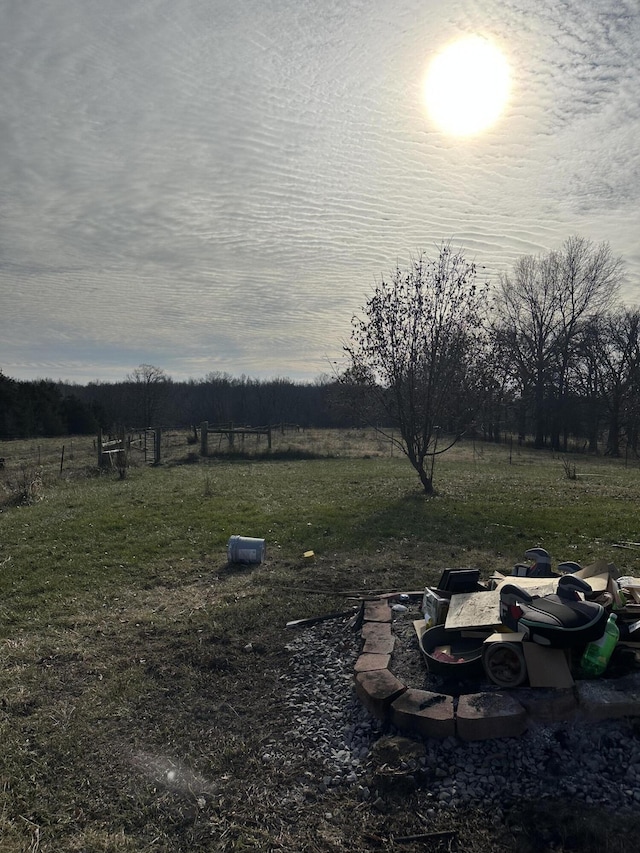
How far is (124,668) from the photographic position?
398 cm

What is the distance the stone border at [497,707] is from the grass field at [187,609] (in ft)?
1.77

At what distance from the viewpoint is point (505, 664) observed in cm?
314

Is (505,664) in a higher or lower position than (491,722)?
higher

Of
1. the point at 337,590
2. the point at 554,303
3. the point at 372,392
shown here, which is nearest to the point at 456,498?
the point at 372,392

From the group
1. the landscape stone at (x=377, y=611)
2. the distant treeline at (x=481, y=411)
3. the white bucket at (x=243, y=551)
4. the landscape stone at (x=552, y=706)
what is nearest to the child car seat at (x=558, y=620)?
the landscape stone at (x=552, y=706)

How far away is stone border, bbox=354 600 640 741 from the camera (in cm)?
285

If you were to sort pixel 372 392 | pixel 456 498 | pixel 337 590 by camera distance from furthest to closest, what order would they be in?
pixel 372 392, pixel 456 498, pixel 337 590

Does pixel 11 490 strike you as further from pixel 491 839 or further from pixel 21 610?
pixel 491 839

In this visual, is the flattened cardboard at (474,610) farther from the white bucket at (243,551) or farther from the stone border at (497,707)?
the white bucket at (243,551)

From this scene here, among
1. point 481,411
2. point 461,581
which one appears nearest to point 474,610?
point 461,581

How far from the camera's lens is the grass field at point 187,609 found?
8.50 ft

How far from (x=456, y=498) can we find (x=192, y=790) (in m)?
9.07

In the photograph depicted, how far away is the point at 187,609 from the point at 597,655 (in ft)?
11.6

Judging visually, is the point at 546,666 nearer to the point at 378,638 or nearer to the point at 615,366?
the point at 378,638
